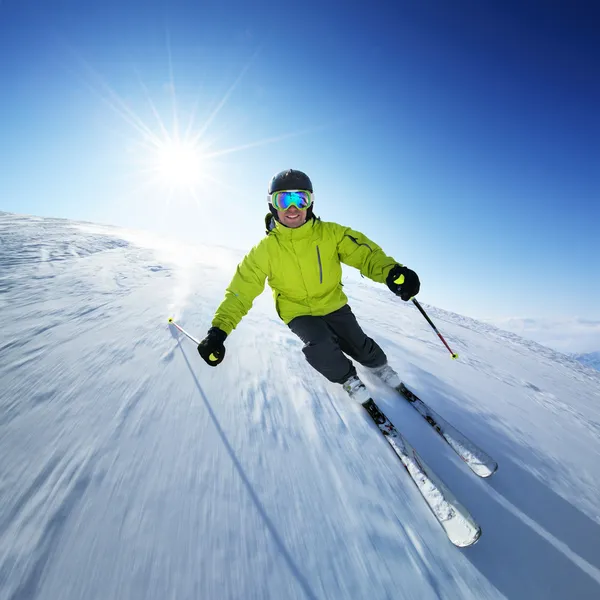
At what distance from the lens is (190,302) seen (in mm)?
5062

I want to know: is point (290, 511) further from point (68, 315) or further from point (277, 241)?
point (68, 315)

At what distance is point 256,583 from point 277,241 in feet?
9.48

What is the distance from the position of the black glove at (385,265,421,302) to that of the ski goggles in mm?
1349

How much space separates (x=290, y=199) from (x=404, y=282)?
1.68 meters

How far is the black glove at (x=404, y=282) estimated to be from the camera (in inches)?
119

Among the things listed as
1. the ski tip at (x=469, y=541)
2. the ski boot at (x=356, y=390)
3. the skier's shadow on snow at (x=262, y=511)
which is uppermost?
the ski boot at (x=356, y=390)

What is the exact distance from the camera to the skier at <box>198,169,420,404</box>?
313 centimetres

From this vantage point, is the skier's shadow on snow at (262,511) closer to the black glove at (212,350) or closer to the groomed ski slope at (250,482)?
the groomed ski slope at (250,482)

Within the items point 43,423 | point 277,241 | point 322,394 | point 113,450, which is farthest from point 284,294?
point 43,423

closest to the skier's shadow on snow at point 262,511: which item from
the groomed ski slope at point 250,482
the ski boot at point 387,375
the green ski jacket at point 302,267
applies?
the groomed ski slope at point 250,482

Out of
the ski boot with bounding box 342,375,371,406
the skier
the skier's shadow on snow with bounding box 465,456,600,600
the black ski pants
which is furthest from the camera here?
the skier

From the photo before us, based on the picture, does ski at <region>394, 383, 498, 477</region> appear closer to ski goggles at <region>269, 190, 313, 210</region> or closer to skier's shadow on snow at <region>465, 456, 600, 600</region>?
skier's shadow on snow at <region>465, 456, 600, 600</region>

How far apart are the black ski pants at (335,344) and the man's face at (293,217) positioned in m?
1.14

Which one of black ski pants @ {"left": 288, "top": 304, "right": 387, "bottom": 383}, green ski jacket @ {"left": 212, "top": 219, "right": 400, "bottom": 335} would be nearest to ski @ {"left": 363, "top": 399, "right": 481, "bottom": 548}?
black ski pants @ {"left": 288, "top": 304, "right": 387, "bottom": 383}
